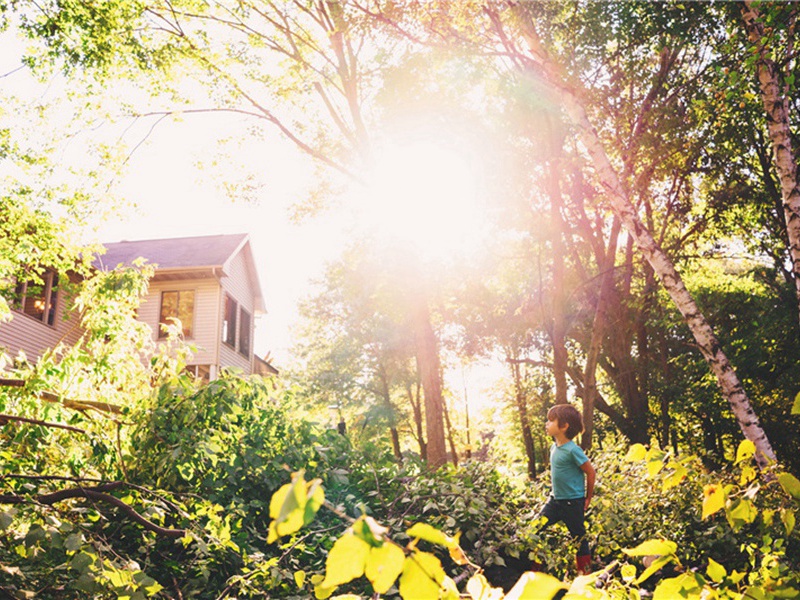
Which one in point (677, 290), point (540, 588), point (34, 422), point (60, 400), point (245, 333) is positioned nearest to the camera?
point (540, 588)

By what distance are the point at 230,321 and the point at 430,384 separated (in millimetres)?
12284

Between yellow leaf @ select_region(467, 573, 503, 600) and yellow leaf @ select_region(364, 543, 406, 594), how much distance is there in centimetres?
42

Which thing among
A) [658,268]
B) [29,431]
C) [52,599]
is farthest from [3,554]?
[658,268]

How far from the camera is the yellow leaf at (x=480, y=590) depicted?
123 cm

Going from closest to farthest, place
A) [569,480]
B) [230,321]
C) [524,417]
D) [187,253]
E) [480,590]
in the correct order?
1. [480,590]
2. [569,480]
3. [187,253]
4. [230,321]
5. [524,417]

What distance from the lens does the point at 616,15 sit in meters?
10.3

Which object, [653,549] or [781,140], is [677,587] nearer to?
[653,549]

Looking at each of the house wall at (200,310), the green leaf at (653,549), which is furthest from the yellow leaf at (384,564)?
the house wall at (200,310)

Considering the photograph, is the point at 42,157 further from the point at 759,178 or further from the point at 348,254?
the point at 759,178

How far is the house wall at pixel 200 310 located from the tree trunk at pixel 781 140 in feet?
59.3

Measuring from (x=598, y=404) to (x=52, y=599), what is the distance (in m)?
17.4

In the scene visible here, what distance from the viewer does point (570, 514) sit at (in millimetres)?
5875

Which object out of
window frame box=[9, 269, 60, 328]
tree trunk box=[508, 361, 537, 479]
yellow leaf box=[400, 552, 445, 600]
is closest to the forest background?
yellow leaf box=[400, 552, 445, 600]

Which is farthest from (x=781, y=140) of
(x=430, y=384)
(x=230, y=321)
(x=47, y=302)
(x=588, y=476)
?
(x=230, y=321)
